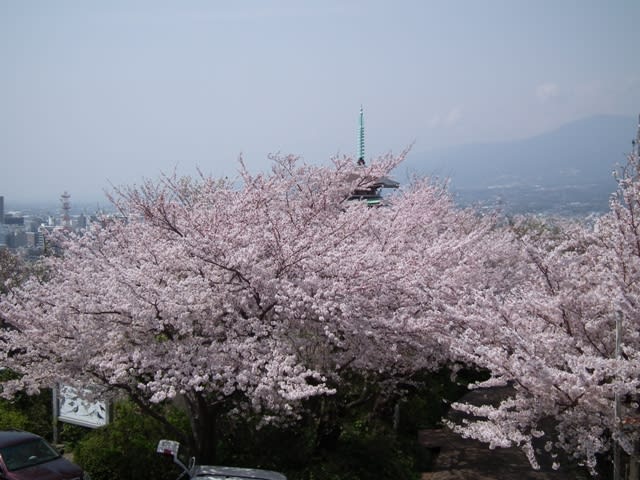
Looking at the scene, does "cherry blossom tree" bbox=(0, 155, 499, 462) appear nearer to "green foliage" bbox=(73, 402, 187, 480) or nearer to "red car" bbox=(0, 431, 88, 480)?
"green foliage" bbox=(73, 402, 187, 480)

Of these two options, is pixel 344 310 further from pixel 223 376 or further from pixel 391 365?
pixel 391 365

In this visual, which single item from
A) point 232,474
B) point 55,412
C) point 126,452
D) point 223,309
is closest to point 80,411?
point 55,412

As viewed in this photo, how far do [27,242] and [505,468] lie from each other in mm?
34629

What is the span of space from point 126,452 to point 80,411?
1484 mm

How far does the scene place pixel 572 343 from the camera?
630cm

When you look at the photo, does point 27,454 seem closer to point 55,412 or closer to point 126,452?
point 126,452

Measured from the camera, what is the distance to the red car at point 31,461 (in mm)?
7305

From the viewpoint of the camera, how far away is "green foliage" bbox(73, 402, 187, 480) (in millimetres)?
8172

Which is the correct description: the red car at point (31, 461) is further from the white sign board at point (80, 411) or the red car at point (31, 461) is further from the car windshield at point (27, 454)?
the white sign board at point (80, 411)

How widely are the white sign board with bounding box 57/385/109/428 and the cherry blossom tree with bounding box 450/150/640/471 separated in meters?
5.53

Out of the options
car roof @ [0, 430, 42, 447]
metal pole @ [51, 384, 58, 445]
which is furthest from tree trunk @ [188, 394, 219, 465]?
metal pole @ [51, 384, 58, 445]

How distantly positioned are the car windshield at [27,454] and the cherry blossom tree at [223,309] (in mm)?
805

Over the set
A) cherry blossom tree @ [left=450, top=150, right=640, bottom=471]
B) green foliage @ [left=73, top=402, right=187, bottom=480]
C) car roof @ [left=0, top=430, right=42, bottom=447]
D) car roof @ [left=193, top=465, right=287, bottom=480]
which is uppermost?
cherry blossom tree @ [left=450, top=150, right=640, bottom=471]

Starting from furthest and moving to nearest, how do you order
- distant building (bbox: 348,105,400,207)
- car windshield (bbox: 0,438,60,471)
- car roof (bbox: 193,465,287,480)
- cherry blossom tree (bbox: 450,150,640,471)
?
1. distant building (bbox: 348,105,400,207)
2. car windshield (bbox: 0,438,60,471)
3. car roof (bbox: 193,465,287,480)
4. cherry blossom tree (bbox: 450,150,640,471)
